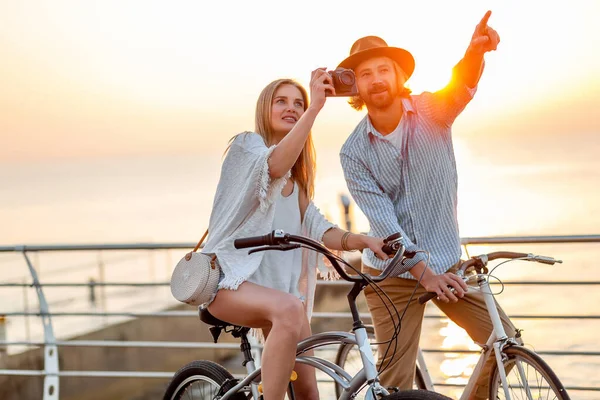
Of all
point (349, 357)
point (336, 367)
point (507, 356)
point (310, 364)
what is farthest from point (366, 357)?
point (349, 357)

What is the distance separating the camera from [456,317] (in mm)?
2961

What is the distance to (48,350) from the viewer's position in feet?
16.0

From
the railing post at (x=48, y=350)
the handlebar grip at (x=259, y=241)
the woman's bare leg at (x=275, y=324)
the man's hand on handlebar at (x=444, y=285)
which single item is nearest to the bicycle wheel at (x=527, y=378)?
the man's hand on handlebar at (x=444, y=285)

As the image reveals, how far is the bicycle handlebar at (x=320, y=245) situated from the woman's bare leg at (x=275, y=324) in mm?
346

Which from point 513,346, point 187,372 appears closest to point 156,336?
point 187,372

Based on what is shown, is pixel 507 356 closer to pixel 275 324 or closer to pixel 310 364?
pixel 310 364

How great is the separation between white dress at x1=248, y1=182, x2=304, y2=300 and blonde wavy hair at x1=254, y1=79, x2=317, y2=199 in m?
0.06

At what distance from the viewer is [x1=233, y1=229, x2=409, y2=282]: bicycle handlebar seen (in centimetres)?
224

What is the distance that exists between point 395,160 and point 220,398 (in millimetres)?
1129

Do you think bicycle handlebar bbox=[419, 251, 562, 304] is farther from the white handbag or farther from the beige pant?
the white handbag

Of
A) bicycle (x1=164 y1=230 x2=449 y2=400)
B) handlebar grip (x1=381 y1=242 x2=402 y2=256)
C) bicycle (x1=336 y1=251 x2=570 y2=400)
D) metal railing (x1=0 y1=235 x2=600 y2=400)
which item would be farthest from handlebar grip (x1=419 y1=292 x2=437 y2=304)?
metal railing (x1=0 y1=235 x2=600 y2=400)

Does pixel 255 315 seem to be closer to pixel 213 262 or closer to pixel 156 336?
pixel 213 262

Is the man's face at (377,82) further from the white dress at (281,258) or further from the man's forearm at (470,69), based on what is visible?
the white dress at (281,258)

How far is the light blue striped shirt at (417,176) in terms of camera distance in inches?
112
